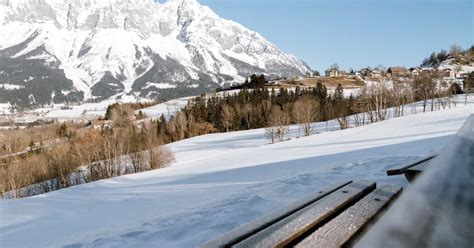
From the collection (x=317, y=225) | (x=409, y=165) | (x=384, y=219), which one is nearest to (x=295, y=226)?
(x=317, y=225)

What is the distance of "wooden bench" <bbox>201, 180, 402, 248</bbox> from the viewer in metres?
1.84

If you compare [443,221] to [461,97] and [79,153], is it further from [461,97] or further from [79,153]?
[461,97]

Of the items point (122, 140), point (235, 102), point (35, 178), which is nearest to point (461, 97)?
point (235, 102)

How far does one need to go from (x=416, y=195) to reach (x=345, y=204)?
2.25ft

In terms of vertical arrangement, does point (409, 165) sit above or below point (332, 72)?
below

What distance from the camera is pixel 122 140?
169 ft

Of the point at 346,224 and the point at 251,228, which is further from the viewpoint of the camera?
the point at 251,228

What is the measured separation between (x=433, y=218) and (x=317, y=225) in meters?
0.74

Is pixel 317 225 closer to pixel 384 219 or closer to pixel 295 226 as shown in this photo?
pixel 295 226

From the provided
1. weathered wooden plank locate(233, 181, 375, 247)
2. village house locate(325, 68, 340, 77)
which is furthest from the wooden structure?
village house locate(325, 68, 340, 77)

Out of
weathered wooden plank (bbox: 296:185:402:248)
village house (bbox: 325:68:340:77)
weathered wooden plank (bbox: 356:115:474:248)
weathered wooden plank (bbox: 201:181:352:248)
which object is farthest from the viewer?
village house (bbox: 325:68:340:77)

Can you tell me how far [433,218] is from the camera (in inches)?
56.1

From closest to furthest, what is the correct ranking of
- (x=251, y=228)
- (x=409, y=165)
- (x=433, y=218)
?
(x=433, y=218) → (x=251, y=228) → (x=409, y=165)

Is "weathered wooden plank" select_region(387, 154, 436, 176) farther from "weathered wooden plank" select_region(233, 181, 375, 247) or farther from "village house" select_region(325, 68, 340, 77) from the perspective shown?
"village house" select_region(325, 68, 340, 77)
